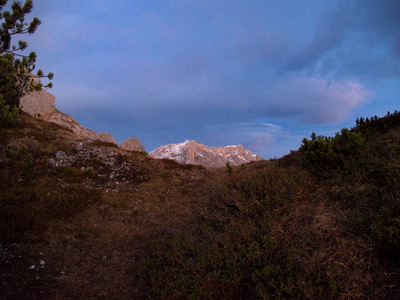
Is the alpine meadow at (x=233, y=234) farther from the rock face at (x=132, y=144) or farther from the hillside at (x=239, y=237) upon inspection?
the rock face at (x=132, y=144)

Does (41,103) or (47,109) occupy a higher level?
(41,103)

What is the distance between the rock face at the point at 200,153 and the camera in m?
65.6

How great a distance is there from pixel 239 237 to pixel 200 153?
77.6 metres

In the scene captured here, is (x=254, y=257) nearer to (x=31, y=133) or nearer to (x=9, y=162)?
(x=9, y=162)

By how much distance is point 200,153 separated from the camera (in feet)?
269

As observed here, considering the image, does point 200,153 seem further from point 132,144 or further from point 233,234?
point 233,234

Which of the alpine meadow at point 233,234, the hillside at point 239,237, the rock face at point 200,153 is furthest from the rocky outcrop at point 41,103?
the hillside at point 239,237

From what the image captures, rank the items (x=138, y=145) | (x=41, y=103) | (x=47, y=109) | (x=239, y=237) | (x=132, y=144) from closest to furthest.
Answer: (x=239, y=237), (x=41, y=103), (x=47, y=109), (x=132, y=144), (x=138, y=145)

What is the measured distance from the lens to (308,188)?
17.8 feet

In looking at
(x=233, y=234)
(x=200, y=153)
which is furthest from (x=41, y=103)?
(x=200, y=153)

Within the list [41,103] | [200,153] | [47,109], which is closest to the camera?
[41,103]

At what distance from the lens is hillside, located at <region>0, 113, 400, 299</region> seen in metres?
3.40

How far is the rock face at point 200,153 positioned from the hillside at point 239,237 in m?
48.5

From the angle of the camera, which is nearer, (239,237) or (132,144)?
(239,237)
